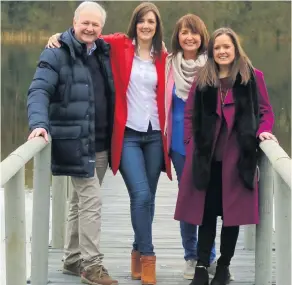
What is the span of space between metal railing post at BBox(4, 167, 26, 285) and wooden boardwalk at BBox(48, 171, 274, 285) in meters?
0.86

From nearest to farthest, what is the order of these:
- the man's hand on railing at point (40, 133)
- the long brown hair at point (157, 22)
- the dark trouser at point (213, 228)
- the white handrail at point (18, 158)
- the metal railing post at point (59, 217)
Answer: the white handrail at point (18, 158) → the man's hand on railing at point (40, 133) → the dark trouser at point (213, 228) → the long brown hair at point (157, 22) → the metal railing post at point (59, 217)

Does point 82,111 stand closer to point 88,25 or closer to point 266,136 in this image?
point 88,25

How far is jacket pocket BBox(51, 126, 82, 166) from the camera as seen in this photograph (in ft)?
12.3

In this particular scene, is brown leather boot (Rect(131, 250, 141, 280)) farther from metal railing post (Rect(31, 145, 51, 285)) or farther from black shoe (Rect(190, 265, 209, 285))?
metal railing post (Rect(31, 145, 51, 285))

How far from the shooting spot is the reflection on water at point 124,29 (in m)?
15.7

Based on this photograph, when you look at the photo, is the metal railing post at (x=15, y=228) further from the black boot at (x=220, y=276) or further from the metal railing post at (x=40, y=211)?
the black boot at (x=220, y=276)

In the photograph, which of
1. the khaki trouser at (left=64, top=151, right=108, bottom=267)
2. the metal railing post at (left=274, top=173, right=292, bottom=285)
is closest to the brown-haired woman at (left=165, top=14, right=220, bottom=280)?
the khaki trouser at (left=64, top=151, right=108, bottom=267)

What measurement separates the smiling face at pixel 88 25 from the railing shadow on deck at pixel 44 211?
57cm

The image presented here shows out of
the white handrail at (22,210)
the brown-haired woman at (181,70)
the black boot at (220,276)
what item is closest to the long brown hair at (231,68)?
the brown-haired woman at (181,70)

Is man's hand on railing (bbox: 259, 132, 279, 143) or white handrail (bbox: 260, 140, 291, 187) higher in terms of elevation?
man's hand on railing (bbox: 259, 132, 279, 143)

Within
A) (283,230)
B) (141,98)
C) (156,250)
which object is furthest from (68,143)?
(156,250)

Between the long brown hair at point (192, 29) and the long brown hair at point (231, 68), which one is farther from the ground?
the long brown hair at point (192, 29)

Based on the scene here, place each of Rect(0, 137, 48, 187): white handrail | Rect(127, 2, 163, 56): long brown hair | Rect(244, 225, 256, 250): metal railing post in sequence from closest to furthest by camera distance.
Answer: Rect(0, 137, 48, 187): white handrail < Rect(127, 2, 163, 56): long brown hair < Rect(244, 225, 256, 250): metal railing post

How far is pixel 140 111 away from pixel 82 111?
1.13ft
